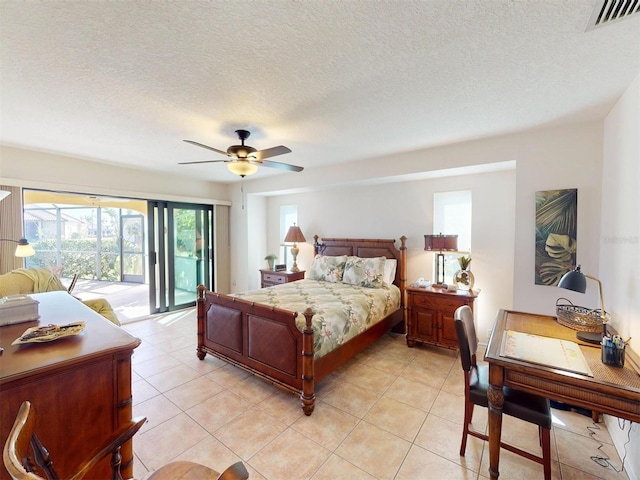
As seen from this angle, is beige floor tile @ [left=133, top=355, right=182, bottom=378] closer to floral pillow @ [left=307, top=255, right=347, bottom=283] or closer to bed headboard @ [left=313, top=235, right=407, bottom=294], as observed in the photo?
floral pillow @ [left=307, top=255, right=347, bottom=283]

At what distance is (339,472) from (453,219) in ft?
10.6

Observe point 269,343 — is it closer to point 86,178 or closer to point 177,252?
point 177,252

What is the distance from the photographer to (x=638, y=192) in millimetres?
1698

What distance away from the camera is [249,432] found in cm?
207

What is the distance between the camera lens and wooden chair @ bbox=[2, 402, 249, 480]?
0.70 metres

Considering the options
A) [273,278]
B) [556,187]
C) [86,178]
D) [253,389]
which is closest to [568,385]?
[556,187]

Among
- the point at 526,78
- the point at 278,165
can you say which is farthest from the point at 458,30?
the point at 278,165

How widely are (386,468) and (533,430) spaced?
1.24 m

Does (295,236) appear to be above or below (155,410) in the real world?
above

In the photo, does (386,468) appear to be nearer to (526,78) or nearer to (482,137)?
(526,78)

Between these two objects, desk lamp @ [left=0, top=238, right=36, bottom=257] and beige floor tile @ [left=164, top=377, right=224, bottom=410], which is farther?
desk lamp @ [left=0, top=238, right=36, bottom=257]

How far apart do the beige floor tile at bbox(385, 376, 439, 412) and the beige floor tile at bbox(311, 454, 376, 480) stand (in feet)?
2.82

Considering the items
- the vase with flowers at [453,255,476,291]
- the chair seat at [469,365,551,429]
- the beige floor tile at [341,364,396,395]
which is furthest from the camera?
the vase with flowers at [453,255,476,291]

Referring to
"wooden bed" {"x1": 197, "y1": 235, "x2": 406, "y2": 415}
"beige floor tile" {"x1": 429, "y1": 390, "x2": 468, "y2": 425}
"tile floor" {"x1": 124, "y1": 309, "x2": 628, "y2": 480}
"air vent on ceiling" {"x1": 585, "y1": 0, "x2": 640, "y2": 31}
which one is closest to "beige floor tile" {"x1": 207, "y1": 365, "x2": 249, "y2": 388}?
"tile floor" {"x1": 124, "y1": 309, "x2": 628, "y2": 480}
